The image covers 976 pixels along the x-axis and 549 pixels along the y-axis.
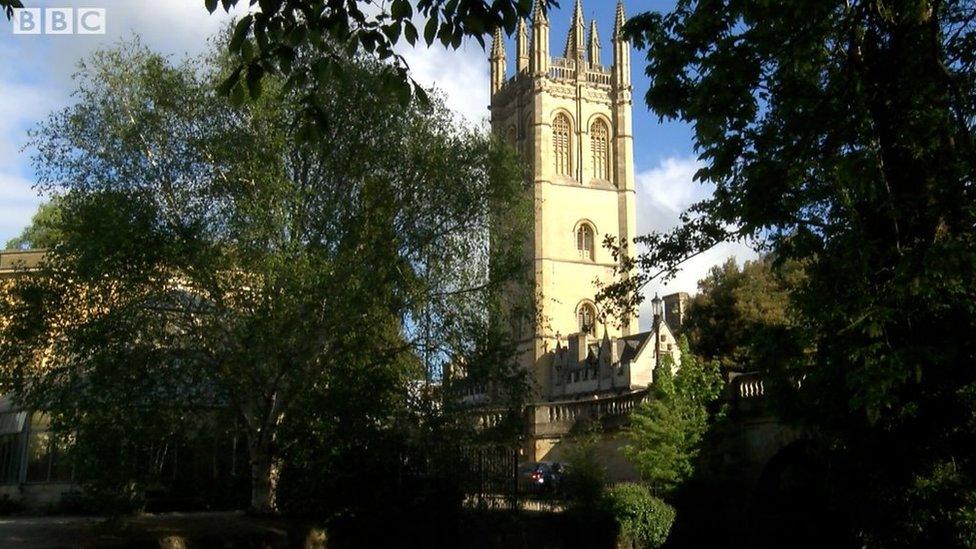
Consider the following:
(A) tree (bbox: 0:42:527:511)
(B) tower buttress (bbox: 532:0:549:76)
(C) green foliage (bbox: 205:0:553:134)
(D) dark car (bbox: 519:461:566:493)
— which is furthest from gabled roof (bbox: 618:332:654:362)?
(C) green foliage (bbox: 205:0:553:134)

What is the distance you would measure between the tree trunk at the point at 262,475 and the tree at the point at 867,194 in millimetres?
10274

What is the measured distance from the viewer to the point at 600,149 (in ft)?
275

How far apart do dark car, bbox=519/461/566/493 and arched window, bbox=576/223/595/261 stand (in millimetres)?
50853

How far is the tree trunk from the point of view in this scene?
→ 20719mm

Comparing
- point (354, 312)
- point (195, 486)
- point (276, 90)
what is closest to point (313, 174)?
point (276, 90)

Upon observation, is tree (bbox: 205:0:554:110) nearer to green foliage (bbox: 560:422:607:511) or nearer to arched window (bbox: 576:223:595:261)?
green foliage (bbox: 560:422:607:511)

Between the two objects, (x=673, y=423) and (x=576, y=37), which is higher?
(x=576, y=37)

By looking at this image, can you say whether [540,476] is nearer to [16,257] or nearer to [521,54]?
[16,257]

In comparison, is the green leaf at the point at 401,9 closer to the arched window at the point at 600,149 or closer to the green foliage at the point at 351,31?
the green foliage at the point at 351,31

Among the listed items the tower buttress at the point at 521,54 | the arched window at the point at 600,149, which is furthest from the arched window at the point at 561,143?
the tower buttress at the point at 521,54

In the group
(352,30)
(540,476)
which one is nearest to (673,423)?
(540,476)

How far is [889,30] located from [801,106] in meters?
1.25

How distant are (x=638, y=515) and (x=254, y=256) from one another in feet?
37.3

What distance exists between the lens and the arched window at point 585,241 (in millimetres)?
79500
